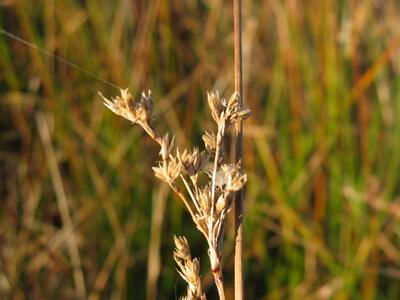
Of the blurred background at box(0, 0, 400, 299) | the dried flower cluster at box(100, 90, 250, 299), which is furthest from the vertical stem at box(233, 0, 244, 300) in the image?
the blurred background at box(0, 0, 400, 299)

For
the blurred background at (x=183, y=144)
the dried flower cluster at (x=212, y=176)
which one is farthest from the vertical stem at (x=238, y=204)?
the blurred background at (x=183, y=144)

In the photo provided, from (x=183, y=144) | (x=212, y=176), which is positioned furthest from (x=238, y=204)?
(x=183, y=144)

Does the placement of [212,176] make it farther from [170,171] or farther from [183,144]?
[183,144]

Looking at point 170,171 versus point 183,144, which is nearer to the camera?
point 170,171

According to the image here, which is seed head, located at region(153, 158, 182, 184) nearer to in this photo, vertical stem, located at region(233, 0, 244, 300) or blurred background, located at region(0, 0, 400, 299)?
vertical stem, located at region(233, 0, 244, 300)

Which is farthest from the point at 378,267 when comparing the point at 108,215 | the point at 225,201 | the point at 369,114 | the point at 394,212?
the point at 225,201

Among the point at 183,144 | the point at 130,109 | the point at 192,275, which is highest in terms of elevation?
the point at 183,144
